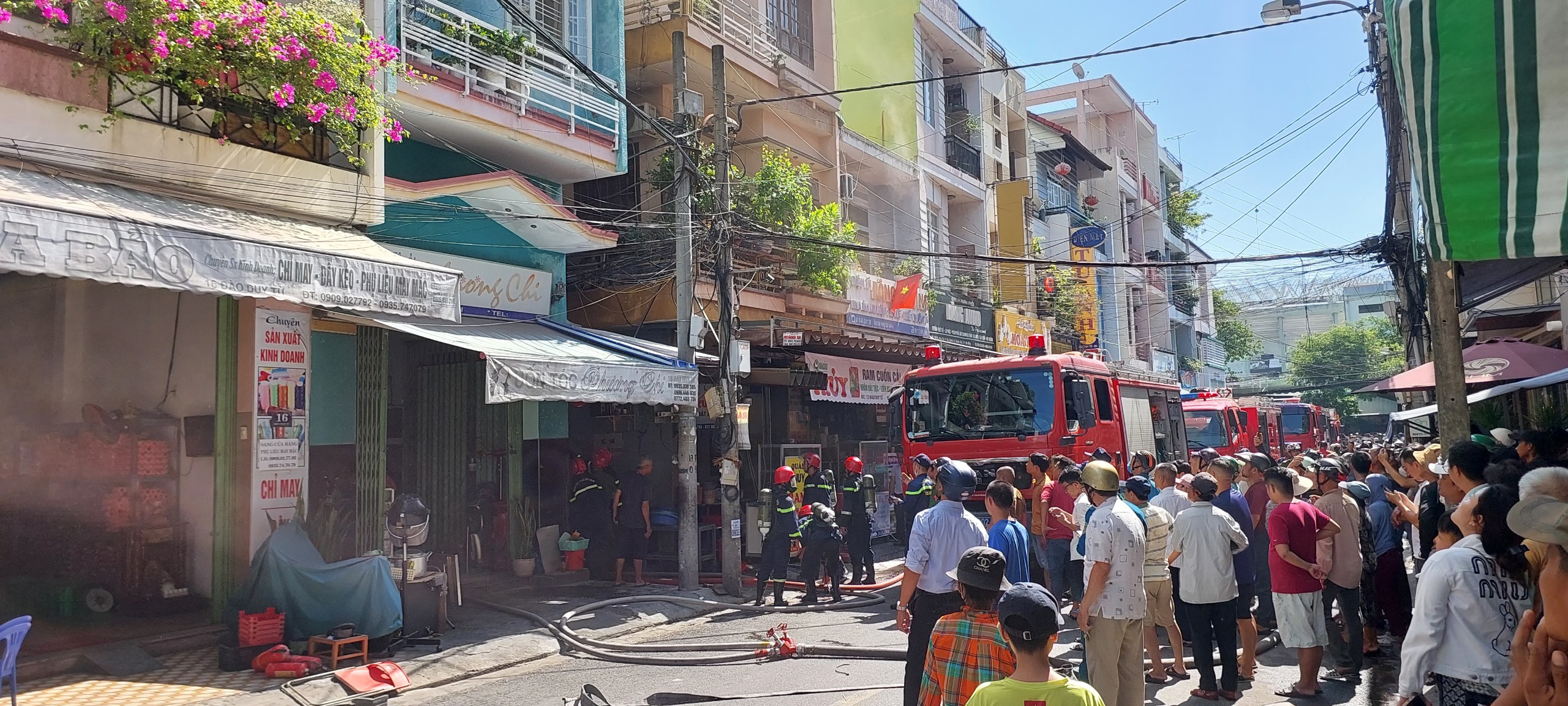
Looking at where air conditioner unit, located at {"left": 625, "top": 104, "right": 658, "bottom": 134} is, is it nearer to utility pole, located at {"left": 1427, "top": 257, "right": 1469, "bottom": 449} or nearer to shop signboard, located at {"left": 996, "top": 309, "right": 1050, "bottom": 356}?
utility pole, located at {"left": 1427, "top": 257, "right": 1469, "bottom": 449}

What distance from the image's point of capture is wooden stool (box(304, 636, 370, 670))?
8.34 m

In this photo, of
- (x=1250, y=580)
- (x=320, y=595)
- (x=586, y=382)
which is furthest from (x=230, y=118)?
(x=1250, y=580)

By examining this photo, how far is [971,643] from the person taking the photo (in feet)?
13.6

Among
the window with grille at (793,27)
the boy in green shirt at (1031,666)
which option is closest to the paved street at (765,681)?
the boy in green shirt at (1031,666)

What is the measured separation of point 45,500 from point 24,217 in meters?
4.36

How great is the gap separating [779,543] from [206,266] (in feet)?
21.9

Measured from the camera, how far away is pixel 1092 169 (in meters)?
39.8

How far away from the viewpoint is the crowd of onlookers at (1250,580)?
11.6 ft

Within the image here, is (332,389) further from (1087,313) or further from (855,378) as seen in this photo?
(1087,313)

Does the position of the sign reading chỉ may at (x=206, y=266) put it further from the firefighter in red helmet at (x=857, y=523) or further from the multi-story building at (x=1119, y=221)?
the multi-story building at (x=1119, y=221)

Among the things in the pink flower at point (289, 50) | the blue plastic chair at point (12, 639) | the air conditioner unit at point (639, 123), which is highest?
the air conditioner unit at point (639, 123)

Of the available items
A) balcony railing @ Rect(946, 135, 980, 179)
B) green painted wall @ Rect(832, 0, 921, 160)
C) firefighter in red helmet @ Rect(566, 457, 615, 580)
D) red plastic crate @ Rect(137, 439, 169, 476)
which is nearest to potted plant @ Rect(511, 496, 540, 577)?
firefighter in red helmet @ Rect(566, 457, 615, 580)

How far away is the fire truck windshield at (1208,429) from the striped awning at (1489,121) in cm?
1899

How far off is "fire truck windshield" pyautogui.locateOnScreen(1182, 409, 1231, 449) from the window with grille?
11584mm
